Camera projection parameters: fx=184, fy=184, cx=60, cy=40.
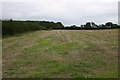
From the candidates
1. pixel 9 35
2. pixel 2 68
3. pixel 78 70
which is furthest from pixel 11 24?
pixel 78 70

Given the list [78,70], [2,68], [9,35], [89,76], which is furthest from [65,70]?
[9,35]

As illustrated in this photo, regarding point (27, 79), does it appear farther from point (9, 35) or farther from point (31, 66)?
point (9, 35)

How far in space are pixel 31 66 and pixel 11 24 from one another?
17289 millimetres

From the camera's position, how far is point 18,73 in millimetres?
5898

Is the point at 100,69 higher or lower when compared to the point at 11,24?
lower

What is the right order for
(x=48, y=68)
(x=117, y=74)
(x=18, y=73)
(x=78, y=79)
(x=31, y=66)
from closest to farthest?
(x=78, y=79)
(x=117, y=74)
(x=18, y=73)
(x=48, y=68)
(x=31, y=66)

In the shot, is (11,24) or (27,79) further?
(11,24)

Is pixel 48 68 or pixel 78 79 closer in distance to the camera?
pixel 78 79

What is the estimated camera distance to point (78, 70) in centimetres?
606

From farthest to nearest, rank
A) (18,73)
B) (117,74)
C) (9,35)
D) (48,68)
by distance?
(9,35)
(48,68)
(18,73)
(117,74)

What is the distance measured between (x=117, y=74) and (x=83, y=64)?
5.29ft

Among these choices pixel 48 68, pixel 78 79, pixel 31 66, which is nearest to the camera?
pixel 78 79

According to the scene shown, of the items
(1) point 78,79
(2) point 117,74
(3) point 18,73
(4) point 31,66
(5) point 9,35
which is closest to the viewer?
(1) point 78,79

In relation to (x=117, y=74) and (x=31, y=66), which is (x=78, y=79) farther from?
(x=31, y=66)
